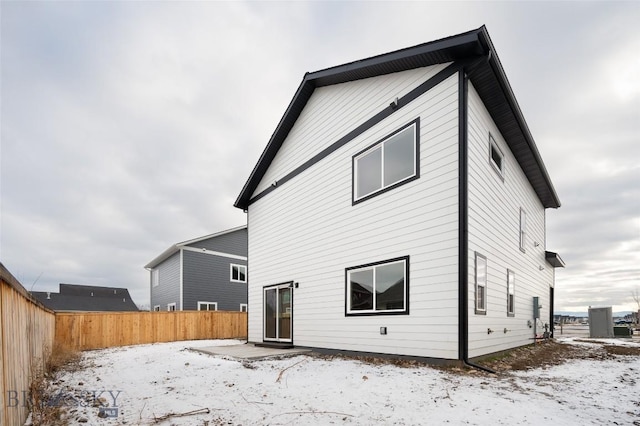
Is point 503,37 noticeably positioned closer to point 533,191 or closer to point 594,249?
point 533,191

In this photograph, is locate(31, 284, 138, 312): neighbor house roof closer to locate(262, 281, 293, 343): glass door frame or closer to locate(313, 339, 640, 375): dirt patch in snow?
locate(262, 281, 293, 343): glass door frame

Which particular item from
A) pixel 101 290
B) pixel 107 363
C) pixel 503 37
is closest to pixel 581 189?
pixel 503 37

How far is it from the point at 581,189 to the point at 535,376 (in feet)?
46.0

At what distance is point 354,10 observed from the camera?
10.5 m

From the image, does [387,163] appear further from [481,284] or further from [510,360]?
[510,360]

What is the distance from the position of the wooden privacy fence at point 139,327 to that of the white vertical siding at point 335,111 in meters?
7.75

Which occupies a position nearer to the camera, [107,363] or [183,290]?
[107,363]

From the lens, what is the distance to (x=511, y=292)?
9578 mm

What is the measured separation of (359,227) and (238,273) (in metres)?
17.8

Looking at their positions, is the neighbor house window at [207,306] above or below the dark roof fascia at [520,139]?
below

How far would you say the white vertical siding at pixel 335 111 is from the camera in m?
8.31

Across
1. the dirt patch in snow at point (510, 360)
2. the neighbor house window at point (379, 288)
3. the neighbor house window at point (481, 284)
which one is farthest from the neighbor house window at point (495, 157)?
the dirt patch in snow at point (510, 360)

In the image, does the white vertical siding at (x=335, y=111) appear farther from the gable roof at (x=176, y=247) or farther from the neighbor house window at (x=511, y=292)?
the gable roof at (x=176, y=247)

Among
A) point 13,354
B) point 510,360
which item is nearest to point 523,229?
point 510,360
